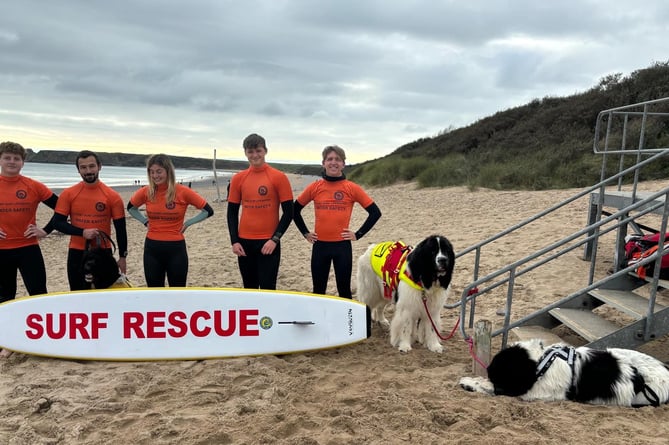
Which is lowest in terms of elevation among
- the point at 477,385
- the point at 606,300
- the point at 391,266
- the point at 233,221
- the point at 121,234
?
the point at 477,385

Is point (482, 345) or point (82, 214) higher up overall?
point (82, 214)

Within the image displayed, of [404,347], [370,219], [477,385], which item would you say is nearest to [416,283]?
[404,347]

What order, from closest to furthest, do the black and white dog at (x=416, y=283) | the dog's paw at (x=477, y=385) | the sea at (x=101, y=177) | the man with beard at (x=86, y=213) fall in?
1. the dog's paw at (x=477, y=385)
2. the black and white dog at (x=416, y=283)
3. the man with beard at (x=86, y=213)
4. the sea at (x=101, y=177)

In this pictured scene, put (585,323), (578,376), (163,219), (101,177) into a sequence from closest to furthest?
(578,376), (585,323), (163,219), (101,177)

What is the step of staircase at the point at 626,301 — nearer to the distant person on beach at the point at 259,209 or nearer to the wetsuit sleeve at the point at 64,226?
the distant person on beach at the point at 259,209

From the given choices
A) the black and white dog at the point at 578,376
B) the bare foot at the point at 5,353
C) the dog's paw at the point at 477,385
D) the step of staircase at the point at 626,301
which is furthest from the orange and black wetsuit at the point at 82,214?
the step of staircase at the point at 626,301

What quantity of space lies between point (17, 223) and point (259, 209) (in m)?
1.95

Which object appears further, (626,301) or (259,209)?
(259,209)

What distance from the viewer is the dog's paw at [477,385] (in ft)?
10.2

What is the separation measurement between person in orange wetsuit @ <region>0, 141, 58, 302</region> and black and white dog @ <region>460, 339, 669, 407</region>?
12.0ft

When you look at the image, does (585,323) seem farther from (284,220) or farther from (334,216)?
(284,220)

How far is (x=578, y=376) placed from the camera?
298 centimetres

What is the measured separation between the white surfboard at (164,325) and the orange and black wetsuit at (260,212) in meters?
0.35

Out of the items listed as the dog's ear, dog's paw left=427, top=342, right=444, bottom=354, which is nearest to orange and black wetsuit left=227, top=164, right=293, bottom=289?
the dog's ear
